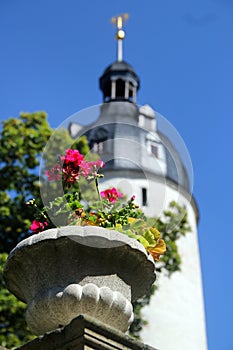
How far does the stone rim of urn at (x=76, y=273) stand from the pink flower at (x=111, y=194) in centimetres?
50

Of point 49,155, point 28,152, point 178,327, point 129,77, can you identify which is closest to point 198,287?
point 178,327

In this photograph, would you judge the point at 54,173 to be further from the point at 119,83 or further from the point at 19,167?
the point at 119,83

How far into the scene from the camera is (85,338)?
327 cm

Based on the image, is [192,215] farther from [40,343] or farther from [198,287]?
[40,343]

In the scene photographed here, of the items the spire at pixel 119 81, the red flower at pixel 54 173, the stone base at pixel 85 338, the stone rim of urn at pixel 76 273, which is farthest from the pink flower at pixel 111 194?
the spire at pixel 119 81

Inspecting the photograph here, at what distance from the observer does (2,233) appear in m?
12.4

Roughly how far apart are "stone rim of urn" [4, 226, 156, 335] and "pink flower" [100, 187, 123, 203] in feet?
1.63

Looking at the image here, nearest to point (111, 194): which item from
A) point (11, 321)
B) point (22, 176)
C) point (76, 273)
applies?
point (76, 273)

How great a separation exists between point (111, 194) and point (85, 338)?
1163 mm

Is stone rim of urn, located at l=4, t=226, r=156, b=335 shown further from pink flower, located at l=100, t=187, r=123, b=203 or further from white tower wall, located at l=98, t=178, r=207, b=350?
white tower wall, located at l=98, t=178, r=207, b=350

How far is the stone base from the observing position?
3.29 metres

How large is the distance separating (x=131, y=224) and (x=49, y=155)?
0.86 meters

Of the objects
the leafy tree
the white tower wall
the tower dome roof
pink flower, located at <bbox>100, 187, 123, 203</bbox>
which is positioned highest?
the tower dome roof

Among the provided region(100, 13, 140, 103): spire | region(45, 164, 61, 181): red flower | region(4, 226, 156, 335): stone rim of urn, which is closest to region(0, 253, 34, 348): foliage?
region(45, 164, 61, 181): red flower
